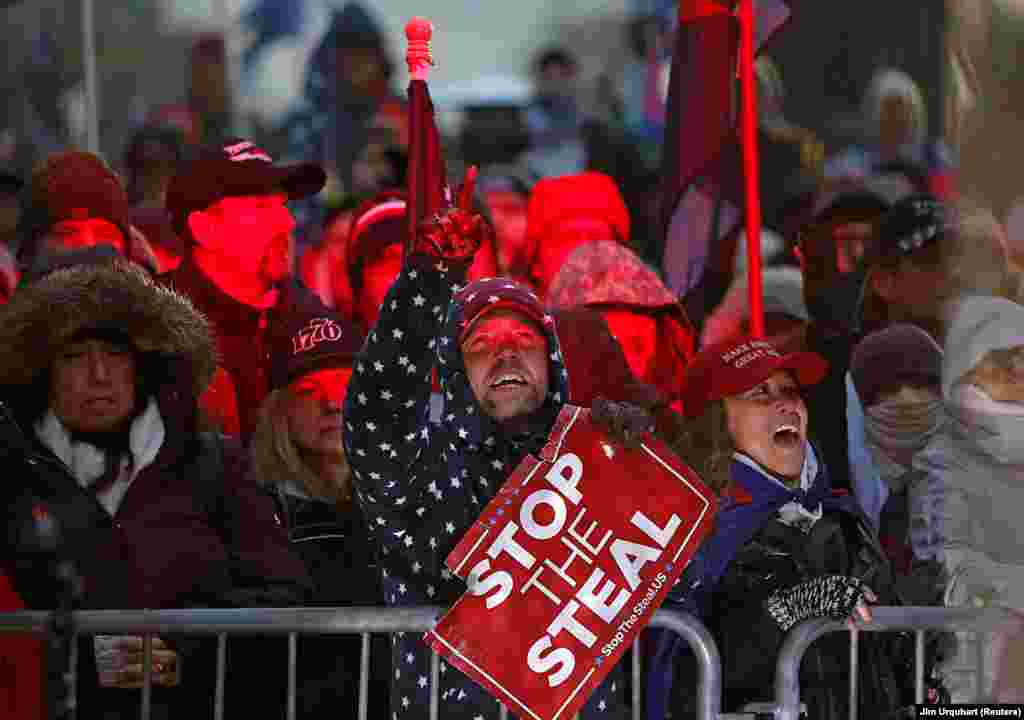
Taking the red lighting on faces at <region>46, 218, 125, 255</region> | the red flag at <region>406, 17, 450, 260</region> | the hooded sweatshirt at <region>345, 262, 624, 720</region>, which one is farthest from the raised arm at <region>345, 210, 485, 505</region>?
the red lighting on faces at <region>46, 218, 125, 255</region>

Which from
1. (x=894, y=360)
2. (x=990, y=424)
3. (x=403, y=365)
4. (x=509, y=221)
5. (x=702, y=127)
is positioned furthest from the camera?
(x=509, y=221)

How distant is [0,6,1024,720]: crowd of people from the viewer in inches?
220

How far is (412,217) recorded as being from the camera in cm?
689

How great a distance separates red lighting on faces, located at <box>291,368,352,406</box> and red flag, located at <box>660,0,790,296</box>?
1.95 meters

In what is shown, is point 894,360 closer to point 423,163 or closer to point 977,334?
point 977,334

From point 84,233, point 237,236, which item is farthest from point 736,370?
point 84,233

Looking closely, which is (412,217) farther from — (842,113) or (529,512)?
(842,113)

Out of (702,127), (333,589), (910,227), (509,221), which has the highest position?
(702,127)

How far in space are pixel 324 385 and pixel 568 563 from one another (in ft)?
4.17

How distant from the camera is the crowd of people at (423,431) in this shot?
5586 millimetres

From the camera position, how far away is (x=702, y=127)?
26.9 ft

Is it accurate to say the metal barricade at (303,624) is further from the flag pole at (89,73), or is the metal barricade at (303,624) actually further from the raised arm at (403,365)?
the flag pole at (89,73)

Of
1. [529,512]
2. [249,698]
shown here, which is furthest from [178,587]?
→ [529,512]

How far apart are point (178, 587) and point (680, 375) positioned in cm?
217
